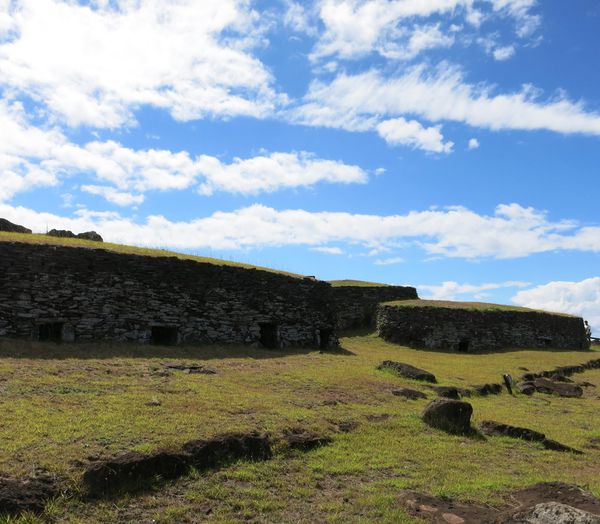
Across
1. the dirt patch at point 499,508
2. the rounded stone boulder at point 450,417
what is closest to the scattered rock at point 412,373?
the rounded stone boulder at point 450,417

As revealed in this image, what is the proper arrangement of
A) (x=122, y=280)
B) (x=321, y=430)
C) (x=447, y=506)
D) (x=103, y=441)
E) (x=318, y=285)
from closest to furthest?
(x=447, y=506)
(x=103, y=441)
(x=321, y=430)
(x=122, y=280)
(x=318, y=285)

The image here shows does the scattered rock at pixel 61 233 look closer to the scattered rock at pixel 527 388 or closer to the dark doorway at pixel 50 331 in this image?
the dark doorway at pixel 50 331

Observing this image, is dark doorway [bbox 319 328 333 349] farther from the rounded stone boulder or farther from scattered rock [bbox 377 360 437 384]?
the rounded stone boulder

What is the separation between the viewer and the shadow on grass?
15656 mm

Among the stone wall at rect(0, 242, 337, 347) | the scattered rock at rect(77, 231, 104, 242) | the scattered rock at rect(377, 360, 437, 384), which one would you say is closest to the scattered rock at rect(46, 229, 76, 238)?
the scattered rock at rect(77, 231, 104, 242)

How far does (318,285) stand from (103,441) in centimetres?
1866

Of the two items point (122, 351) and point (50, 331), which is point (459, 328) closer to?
point (122, 351)

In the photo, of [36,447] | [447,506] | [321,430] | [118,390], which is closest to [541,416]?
[321,430]

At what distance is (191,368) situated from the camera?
52.8 feet

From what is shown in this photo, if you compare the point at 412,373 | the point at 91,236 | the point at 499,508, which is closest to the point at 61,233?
the point at 91,236

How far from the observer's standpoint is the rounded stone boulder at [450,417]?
12141 mm

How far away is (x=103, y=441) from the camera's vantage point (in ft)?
28.0

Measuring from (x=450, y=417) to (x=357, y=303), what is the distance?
83.2 feet

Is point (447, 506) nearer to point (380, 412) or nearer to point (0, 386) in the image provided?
point (380, 412)
